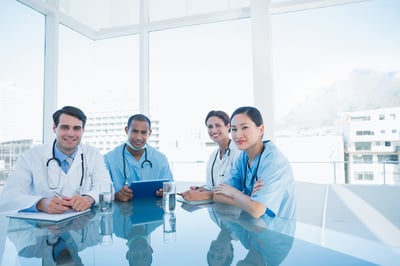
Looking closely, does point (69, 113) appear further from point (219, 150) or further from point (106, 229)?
point (219, 150)

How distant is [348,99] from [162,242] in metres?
3.24

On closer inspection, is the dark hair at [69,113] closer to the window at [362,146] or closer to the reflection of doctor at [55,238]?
the reflection of doctor at [55,238]

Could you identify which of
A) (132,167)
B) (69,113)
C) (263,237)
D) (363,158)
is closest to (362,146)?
(363,158)

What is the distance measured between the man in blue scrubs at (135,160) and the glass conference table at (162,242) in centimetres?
89

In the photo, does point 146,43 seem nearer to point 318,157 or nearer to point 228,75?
point 228,75

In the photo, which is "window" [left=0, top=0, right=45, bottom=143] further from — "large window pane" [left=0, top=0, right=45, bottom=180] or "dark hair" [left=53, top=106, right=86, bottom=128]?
"dark hair" [left=53, top=106, right=86, bottom=128]

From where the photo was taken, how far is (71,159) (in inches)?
61.9

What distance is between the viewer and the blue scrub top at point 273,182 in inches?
45.8

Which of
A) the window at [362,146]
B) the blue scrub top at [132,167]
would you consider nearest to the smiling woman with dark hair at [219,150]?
the blue scrub top at [132,167]

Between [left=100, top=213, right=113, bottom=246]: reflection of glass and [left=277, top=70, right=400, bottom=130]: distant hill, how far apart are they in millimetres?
2619

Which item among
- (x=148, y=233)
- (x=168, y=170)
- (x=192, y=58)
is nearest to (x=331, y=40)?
(x=192, y=58)

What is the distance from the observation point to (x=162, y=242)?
74 cm

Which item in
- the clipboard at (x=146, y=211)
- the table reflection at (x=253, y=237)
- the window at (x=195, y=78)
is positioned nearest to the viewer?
the table reflection at (x=253, y=237)

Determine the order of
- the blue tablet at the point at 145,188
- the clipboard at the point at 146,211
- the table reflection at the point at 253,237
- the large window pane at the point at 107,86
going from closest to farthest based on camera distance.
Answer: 1. the table reflection at the point at 253,237
2. the clipboard at the point at 146,211
3. the blue tablet at the point at 145,188
4. the large window pane at the point at 107,86
